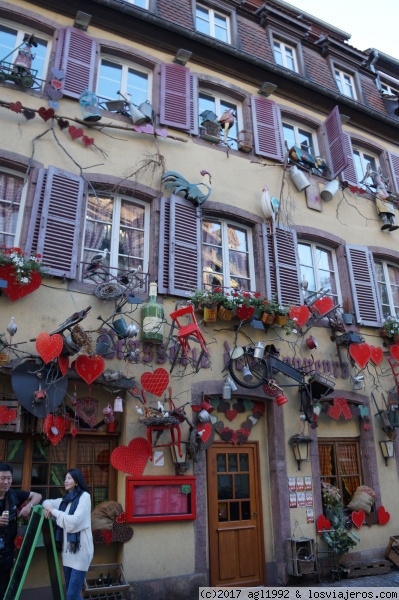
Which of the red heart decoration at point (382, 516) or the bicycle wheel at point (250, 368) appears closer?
the bicycle wheel at point (250, 368)

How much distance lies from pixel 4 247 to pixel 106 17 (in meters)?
5.04

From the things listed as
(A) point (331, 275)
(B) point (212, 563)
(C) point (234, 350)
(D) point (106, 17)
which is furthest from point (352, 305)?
(D) point (106, 17)

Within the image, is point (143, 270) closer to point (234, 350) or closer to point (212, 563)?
point (234, 350)

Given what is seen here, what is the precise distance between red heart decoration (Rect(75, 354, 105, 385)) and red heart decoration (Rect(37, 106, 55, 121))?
3.66 m

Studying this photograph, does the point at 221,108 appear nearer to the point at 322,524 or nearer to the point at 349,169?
the point at 349,169

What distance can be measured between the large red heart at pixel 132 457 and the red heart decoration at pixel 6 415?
4.24 ft

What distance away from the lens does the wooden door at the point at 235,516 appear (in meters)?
6.76

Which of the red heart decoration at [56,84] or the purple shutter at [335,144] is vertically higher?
the purple shutter at [335,144]

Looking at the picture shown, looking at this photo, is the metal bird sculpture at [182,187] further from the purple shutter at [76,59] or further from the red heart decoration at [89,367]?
the red heart decoration at [89,367]

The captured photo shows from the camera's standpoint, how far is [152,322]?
6.90 m

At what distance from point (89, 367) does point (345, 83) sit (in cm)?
1005

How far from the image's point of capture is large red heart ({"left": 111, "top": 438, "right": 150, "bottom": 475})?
621 centimetres

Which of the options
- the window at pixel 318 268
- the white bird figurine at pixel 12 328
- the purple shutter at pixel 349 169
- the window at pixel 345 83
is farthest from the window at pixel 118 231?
the window at pixel 345 83

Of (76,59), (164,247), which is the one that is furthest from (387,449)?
(76,59)
